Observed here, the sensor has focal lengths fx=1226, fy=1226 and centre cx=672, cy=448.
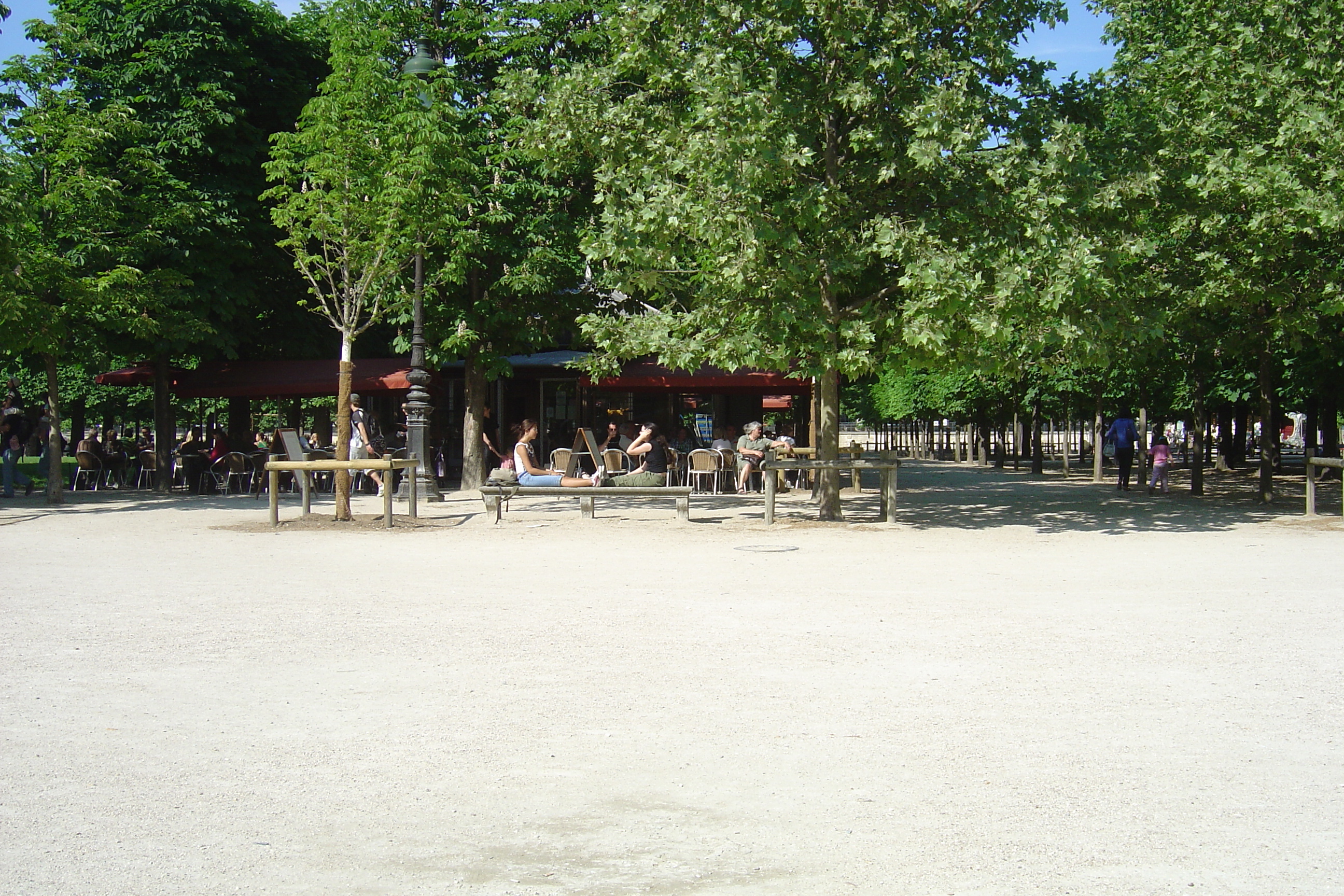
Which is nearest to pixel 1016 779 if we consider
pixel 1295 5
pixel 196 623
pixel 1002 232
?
pixel 196 623

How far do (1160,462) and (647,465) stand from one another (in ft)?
39.0

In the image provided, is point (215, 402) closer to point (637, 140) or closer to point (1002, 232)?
point (637, 140)

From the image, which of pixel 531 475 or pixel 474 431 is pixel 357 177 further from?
pixel 474 431

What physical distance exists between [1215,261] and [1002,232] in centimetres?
438

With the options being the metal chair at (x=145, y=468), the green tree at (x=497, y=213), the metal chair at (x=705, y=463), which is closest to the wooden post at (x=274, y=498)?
the green tree at (x=497, y=213)

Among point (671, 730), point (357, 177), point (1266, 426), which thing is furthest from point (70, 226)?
point (1266, 426)

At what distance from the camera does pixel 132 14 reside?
88.0 ft

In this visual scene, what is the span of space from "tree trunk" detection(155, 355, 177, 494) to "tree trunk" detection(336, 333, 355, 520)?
10.6 meters

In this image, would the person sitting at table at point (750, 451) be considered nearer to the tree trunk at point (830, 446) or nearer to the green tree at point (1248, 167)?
the tree trunk at point (830, 446)

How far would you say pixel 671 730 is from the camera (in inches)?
224

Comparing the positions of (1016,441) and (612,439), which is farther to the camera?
(1016,441)

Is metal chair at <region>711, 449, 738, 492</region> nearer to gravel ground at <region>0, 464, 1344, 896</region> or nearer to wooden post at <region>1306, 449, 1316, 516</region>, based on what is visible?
wooden post at <region>1306, 449, 1316, 516</region>

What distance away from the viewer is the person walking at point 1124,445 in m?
27.9

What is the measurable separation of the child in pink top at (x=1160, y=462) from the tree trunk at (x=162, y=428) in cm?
2096
